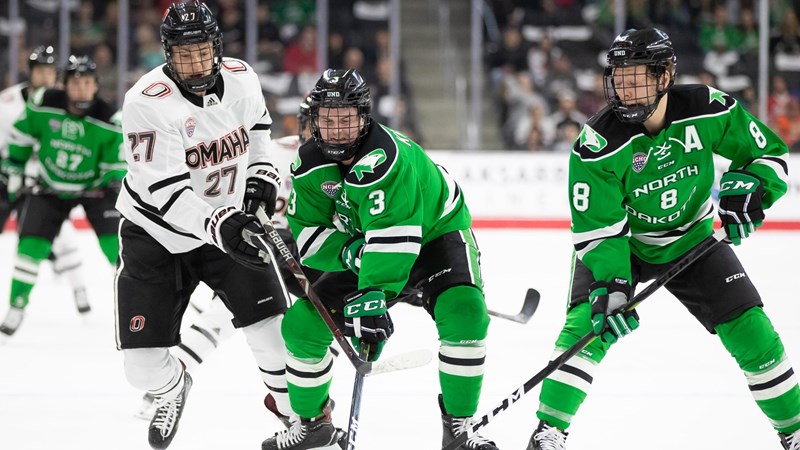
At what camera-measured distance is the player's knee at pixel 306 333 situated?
9.09 feet

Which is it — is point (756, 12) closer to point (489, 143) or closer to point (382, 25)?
point (489, 143)

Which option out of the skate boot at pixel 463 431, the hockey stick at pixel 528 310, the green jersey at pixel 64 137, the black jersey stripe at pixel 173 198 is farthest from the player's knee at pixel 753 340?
the green jersey at pixel 64 137

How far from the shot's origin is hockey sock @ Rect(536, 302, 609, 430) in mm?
2695

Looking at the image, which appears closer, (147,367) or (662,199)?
(662,199)

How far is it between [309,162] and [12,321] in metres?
2.39

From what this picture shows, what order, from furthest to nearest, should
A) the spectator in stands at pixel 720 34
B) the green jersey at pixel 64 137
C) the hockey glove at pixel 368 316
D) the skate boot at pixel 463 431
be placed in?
the spectator in stands at pixel 720 34, the green jersey at pixel 64 137, the skate boot at pixel 463 431, the hockey glove at pixel 368 316

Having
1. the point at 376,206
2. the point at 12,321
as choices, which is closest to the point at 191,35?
the point at 376,206

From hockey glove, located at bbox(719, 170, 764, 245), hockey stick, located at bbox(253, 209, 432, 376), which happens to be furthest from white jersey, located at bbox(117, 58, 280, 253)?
hockey glove, located at bbox(719, 170, 764, 245)

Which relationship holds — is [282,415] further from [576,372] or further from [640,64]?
[640,64]

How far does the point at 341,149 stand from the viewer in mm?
2668

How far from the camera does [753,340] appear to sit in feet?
8.57

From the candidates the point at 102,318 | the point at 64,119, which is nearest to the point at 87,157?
the point at 64,119

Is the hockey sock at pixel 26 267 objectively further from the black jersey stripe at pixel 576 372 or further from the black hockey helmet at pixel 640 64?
the black hockey helmet at pixel 640 64

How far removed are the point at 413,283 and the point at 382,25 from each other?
6195mm
